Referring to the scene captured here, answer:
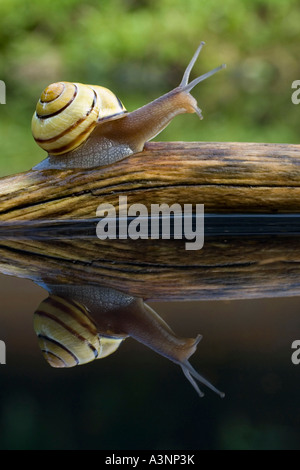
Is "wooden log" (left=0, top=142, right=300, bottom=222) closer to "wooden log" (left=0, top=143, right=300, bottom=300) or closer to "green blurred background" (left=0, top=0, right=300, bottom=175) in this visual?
"wooden log" (left=0, top=143, right=300, bottom=300)

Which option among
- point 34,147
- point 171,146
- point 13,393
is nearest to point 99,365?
point 13,393

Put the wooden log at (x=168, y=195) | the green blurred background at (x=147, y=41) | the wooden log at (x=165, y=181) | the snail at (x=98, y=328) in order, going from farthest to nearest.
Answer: the green blurred background at (x=147, y=41) < the wooden log at (x=165, y=181) < the wooden log at (x=168, y=195) < the snail at (x=98, y=328)

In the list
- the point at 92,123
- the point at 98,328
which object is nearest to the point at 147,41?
the point at 92,123

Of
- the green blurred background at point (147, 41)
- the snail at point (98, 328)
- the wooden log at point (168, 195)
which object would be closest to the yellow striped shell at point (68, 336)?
the snail at point (98, 328)

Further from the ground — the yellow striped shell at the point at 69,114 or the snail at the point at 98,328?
the yellow striped shell at the point at 69,114

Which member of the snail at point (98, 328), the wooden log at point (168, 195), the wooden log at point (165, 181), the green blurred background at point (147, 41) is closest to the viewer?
the snail at point (98, 328)

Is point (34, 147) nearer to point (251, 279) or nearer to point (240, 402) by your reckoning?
point (251, 279)

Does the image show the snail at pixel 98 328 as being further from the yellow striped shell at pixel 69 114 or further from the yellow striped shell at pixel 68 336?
the yellow striped shell at pixel 69 114
